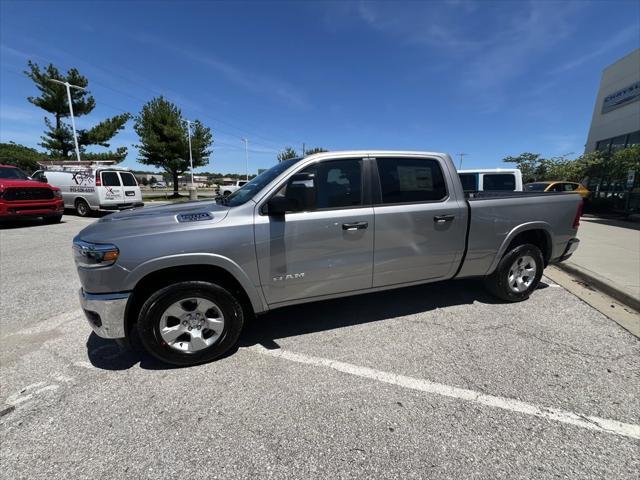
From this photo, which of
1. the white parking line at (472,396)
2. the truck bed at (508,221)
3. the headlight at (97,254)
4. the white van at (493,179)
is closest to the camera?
the white parking line at (472,396)

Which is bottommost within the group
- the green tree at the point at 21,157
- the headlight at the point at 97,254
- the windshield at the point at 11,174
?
the headlight at the point at 97,254

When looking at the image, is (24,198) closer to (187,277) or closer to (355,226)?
(187,277)

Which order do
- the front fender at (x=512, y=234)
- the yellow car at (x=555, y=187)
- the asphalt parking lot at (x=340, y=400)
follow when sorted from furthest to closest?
the yellow car at (x=555, y=187) → the front fender at (x=512, y=234) → the asphalt parking lot at (x=340, y=400)

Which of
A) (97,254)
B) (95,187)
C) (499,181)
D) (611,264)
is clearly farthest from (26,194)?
(611,264)

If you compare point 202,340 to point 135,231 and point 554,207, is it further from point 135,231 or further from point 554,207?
point 554,207

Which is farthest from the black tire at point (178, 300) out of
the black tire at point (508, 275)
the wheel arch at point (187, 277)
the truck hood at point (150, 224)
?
the black tire at point (508, 275)

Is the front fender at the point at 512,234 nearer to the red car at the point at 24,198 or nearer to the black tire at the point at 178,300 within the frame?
the black tire at the point at 178,300

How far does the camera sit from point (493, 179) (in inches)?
364

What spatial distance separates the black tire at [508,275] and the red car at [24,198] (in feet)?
43.7

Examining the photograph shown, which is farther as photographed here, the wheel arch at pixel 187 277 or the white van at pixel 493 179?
the white van at pixel 493 179

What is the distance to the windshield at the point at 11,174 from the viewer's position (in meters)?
10.7

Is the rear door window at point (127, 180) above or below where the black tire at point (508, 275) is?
above

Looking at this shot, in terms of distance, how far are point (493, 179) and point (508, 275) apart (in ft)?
20.6

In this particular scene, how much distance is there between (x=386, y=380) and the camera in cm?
260
